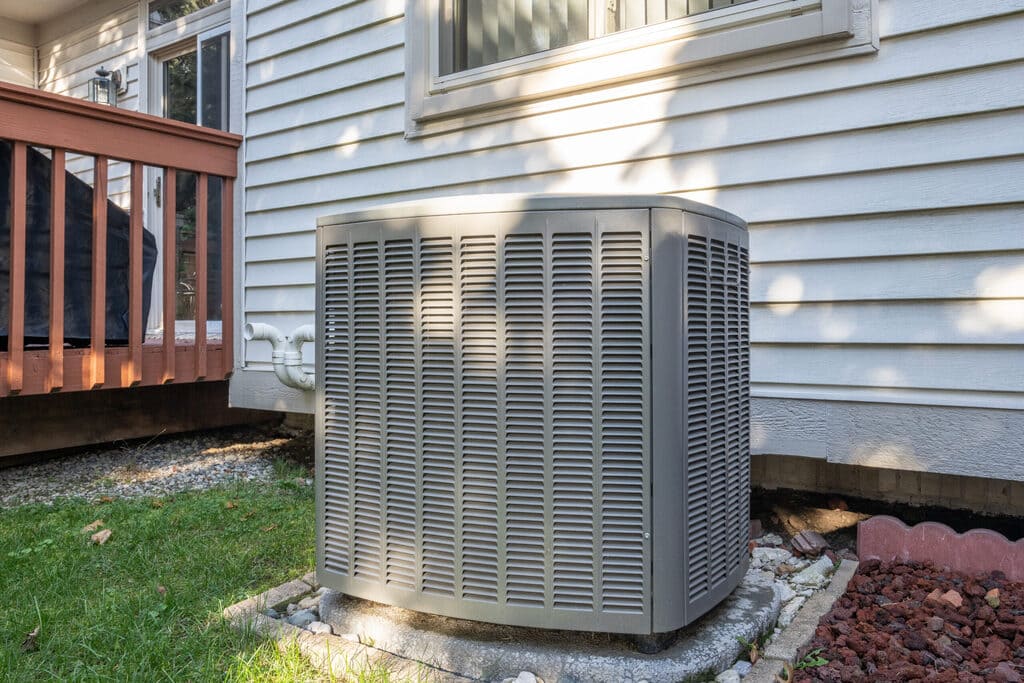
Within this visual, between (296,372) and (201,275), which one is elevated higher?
(201,275)

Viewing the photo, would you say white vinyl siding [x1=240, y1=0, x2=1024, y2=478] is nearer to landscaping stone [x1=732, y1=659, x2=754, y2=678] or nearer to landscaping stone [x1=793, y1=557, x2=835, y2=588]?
landscaping stone [x1=793, y1=557, x2=835, y2=588]

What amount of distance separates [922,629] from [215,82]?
618cm

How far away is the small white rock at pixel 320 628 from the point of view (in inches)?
78.8

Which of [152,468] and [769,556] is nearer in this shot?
[769,556]

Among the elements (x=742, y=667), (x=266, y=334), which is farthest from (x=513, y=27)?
(x=742, y=667)

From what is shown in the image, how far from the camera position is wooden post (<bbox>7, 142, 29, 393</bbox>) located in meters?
3.70

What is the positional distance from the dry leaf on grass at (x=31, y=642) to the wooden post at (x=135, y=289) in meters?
2.45

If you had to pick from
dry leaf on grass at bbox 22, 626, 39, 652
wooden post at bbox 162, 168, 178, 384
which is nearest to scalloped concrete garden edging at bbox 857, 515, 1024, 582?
dry leaf on grass at bbox 22, 626, 39, 652

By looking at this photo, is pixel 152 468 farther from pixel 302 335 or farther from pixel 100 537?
pixel 100 537

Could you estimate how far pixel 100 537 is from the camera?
294 centimetres

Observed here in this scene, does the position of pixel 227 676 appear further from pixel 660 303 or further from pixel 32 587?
pixel 660 303

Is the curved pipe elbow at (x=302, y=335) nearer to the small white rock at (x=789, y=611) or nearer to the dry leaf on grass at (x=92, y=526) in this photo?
the dry leaf on grass at (x=92, y=526)

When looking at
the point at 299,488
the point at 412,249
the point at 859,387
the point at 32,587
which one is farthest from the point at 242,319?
the point at 859,387

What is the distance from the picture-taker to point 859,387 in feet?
8.80
